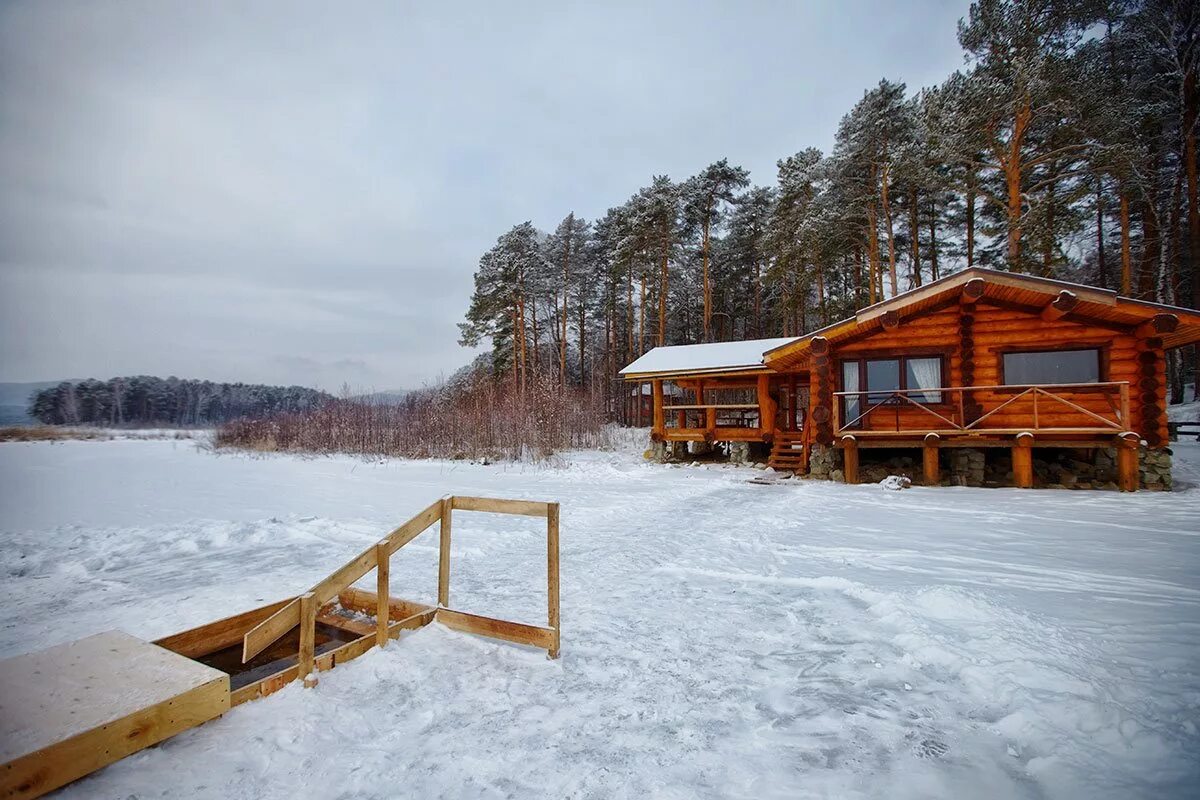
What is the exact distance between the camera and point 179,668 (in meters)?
2.70

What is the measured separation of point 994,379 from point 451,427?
15.5 meters

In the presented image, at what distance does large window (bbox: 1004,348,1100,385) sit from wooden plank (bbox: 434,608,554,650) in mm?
12548

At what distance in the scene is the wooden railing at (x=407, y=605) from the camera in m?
2.90

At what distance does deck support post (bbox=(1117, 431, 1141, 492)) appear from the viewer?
9.88 meters

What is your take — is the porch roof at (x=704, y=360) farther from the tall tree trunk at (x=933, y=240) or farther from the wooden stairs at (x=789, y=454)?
the tall tree trunk at (x=933, y=240)

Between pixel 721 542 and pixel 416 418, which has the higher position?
pixel 416 418

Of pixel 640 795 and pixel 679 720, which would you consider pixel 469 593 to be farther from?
pixel 640 795

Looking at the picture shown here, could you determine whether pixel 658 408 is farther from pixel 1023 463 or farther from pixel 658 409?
pixel 1023 463

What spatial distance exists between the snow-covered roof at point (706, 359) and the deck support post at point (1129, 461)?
732cm

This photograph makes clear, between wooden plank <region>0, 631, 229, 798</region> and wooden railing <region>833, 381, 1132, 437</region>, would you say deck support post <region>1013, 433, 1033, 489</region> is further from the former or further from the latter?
wooden plank <region>0, 631, 229, 798</region>

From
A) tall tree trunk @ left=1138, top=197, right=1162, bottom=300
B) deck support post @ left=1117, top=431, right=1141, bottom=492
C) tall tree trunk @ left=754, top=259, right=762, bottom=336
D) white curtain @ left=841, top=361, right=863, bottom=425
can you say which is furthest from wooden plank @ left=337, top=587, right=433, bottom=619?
tall tree trunk @ left=754, top=259, right=762, bottom=336

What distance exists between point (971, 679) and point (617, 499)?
725cm

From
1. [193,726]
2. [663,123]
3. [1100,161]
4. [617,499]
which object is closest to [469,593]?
[193,726]

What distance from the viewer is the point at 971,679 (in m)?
2.96
